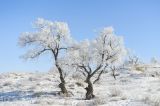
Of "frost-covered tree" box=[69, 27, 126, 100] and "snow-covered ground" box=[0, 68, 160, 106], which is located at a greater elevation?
"frost-covered tree" box=[69, 27, 126, 100]

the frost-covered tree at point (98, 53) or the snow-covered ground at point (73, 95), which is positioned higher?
the frost-covered tree at point (98, 53)

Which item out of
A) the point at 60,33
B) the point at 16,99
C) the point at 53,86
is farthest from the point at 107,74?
the point at 16,99

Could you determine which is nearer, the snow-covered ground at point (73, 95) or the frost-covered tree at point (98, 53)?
the snow-covered ground at point (73, 95)

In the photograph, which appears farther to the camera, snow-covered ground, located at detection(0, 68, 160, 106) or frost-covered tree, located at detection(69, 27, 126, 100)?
frost-covered tree, located at detection(69, 27, 126, 100)

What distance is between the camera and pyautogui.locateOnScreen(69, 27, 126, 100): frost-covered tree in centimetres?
4084

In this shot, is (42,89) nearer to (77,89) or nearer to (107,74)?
(77,89)

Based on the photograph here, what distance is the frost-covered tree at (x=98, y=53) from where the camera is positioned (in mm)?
40844

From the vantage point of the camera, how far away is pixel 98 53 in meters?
42.6

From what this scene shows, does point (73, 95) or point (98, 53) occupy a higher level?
point (98, 53)

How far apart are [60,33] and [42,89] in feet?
24.2

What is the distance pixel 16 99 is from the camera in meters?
37.7

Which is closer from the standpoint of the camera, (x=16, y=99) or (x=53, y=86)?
(x=16, y=99)

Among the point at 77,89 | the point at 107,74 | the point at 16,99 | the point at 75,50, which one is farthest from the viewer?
the point at 107,74

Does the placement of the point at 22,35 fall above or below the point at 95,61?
above
